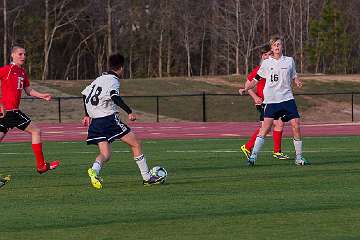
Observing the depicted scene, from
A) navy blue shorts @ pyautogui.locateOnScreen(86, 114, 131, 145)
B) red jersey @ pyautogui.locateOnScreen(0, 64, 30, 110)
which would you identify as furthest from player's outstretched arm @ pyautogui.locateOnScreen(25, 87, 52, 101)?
navy blue shorts @ pyautogui.locateOnScreen(86, 114, 131, 145)

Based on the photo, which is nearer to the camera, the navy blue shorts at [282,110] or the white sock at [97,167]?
the white sock at [97,167]

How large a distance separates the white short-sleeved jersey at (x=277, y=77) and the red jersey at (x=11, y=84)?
424cm

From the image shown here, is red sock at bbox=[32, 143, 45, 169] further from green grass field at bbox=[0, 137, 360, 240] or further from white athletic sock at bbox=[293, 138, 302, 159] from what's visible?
white athletic sock at bbox=[293, 138, 302, 159]

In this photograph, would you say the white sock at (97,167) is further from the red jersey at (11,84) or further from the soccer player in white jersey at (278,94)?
the soccer player in white jersey at (278,94)

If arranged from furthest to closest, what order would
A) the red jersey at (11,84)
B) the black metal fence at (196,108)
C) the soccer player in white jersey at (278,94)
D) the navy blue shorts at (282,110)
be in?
the black metal fence at (196,108)
the navy blue shorts at (282,110)
the soccer player in white jersey at (278,94)
the red jersey at (11,84)

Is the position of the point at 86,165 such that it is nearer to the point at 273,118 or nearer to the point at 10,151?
the point at 273,118

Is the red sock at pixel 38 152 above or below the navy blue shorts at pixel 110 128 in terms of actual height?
below

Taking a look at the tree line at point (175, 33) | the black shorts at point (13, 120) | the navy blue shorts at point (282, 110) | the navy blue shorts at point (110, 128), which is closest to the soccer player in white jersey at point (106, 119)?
the navy blue shorts at point (110, 128)

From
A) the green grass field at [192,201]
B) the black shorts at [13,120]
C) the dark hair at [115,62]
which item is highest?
the dark hair at [115,62]

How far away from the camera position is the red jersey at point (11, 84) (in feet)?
53.6

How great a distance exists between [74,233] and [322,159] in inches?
396

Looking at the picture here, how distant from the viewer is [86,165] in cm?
1908

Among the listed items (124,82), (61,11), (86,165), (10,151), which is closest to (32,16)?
(61,11)

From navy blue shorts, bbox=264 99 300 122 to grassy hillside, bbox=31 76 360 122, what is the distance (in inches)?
1158
